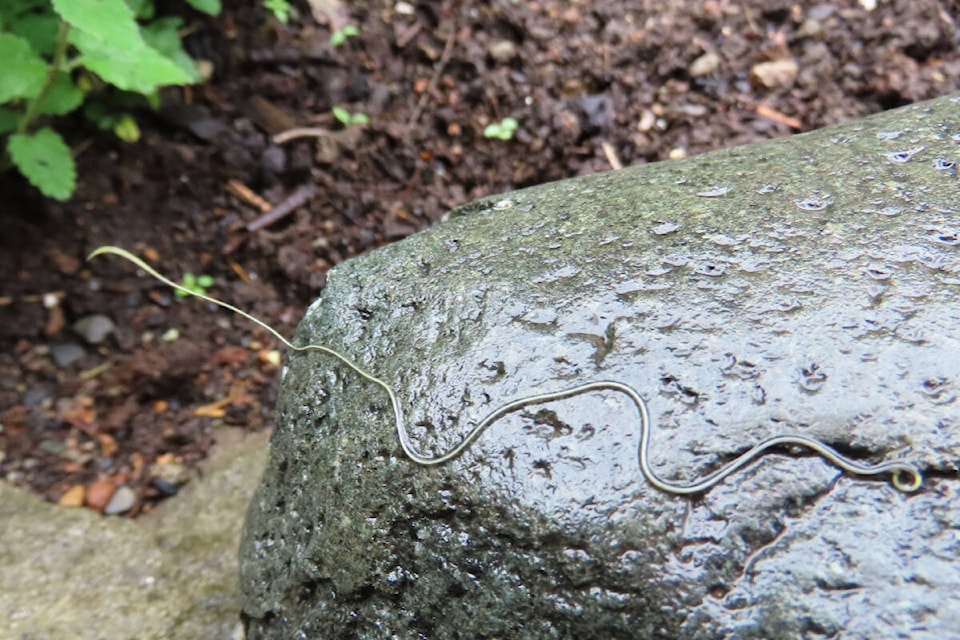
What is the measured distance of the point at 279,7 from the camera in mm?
3426

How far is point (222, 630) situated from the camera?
2.17 metres

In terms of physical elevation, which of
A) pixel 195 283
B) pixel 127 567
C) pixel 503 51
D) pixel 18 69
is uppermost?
pixel 503 51

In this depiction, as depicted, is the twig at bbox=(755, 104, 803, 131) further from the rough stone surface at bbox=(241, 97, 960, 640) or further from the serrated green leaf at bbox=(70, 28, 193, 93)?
the serrated green leaf at bbox=(70, 28, 193, 93)

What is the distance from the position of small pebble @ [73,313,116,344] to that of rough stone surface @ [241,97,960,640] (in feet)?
4.65

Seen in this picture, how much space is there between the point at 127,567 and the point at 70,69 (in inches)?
70.6

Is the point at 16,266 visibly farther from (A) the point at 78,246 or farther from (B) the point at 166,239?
(B) the point at 166,239

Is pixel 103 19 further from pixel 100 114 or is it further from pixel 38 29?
pixel 100 114

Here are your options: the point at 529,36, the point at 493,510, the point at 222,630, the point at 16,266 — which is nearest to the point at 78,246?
the point at 16,266

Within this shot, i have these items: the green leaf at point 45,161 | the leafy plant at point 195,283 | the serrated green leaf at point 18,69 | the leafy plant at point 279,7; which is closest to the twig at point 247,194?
the leafy plant at point 195,283

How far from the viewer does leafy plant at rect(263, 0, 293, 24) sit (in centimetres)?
341

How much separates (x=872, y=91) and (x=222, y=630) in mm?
3265

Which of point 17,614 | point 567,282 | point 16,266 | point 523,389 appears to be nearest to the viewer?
point 523,389

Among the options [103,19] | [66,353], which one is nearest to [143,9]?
[103,19]

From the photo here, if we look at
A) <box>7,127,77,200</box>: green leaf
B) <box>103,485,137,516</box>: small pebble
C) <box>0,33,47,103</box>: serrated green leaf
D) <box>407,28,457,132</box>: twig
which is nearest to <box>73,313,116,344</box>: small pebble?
<box>7,127,77,200</box>: green leaf
